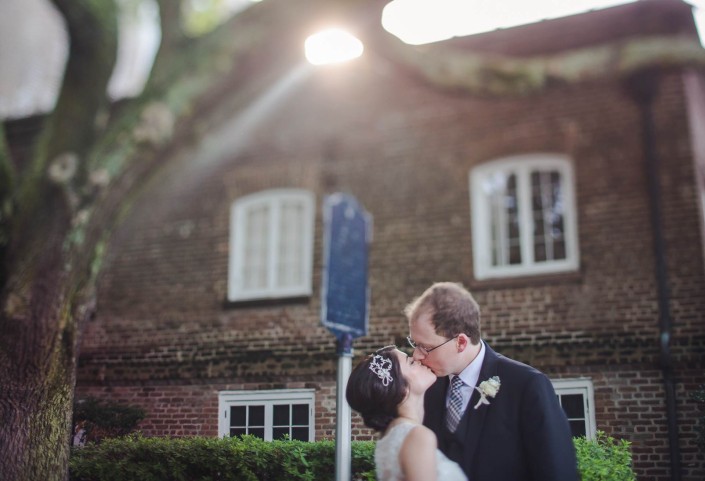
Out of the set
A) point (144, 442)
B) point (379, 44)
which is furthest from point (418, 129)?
point (144, 442)

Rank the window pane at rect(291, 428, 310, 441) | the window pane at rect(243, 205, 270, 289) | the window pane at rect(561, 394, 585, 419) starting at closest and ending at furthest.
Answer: the window pane at rect(561, 394, 585, 419), the window pane at rect(291, 428, 310, 441), the window pane at rect(243, 205, 270, 289)

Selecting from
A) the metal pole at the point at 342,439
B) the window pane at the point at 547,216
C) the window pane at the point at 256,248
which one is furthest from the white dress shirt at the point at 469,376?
the window pane at the point at 256,248

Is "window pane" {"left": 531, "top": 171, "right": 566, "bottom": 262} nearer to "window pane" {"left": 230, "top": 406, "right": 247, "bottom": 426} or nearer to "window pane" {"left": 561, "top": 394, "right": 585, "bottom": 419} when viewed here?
"window pane" {"left": 561, "top": 394, "right": 585, "bottom": 419}

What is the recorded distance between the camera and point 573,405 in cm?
895

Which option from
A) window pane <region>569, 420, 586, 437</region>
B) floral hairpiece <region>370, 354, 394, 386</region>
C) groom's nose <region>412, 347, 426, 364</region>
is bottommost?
window pane <region>569, 420, 586, 437</region>

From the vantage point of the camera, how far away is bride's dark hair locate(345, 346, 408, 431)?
13.9ft

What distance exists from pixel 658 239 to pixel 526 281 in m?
1.63

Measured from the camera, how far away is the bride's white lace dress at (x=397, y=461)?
13.4 ft

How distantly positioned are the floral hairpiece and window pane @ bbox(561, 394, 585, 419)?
525 centimetres

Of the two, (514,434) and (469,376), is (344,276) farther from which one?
(514,434)

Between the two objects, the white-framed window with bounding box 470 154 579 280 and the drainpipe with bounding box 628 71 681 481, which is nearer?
the drainpipe with bounding box 628 71 681 481

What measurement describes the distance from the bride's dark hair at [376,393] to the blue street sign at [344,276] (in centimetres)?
182

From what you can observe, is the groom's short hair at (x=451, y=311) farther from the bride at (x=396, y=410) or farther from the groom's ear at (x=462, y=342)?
the bride at (x=396, y=410)

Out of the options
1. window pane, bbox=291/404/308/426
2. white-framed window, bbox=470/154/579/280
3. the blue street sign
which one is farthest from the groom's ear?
white-framed window, bbox=470/154/579/280
